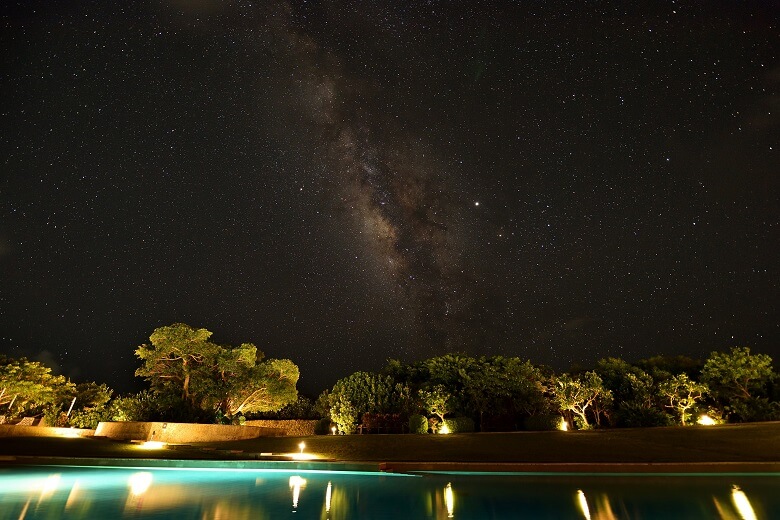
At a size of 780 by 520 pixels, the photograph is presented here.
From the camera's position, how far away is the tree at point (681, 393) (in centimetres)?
2945

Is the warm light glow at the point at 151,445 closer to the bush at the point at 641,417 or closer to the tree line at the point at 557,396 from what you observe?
the tree line at the point at 557,396

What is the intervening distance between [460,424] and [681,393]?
1419cm

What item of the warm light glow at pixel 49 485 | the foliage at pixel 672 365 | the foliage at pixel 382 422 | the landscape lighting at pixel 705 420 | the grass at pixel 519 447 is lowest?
the warm light glow at pixel 49 485

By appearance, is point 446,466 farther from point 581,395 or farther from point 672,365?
point 672,365

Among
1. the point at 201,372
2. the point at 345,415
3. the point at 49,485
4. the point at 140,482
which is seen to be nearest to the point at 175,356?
the point at 201,372

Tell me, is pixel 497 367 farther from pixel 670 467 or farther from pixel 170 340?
pixel 170 340

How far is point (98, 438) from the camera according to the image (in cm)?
2767

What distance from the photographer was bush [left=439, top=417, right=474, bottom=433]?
29.3 meters

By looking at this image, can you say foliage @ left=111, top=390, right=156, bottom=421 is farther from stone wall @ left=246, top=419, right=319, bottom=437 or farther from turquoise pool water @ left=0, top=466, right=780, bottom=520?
A: turquoise pool water @ left=0, top=466, right=780, bottom=520

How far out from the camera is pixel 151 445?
24188 mm

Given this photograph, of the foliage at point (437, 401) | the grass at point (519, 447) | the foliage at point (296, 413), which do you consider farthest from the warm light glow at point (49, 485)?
the foliage at point (296, 413)

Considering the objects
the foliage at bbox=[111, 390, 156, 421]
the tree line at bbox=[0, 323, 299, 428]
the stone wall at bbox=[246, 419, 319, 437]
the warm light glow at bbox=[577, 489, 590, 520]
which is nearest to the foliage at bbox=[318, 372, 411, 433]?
the tree line at bbox=[0, 323, 299, 428]

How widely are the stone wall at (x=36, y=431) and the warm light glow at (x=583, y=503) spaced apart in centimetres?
3065

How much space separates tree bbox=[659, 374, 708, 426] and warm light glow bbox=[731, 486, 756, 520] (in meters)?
19.6
